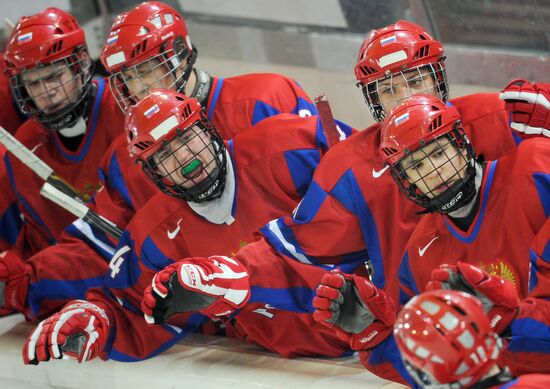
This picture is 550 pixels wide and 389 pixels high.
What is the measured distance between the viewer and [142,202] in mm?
4039

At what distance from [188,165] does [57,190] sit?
80cm

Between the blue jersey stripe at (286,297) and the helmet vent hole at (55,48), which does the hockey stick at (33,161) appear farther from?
the blue jersey stripe at (286,297)

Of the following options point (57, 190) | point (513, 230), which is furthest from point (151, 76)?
point (513, 230)

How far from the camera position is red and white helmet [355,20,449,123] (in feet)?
11.3

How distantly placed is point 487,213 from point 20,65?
77.6 inches

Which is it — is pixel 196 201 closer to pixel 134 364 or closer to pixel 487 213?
pixel 134 364

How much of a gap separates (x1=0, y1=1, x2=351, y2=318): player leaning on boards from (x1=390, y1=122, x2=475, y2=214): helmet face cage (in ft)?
3.74

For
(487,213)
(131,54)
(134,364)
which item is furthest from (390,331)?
(131,54)

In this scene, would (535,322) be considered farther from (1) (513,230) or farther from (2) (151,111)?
(2) (151,111)

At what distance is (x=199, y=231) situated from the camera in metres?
3.64

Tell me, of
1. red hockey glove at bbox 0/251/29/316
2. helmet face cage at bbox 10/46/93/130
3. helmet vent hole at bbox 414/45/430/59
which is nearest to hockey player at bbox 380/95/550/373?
helmet vent hole at bbox 414/45/430/59

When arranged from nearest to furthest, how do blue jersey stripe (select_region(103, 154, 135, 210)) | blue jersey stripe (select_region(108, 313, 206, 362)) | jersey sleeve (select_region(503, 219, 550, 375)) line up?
1. jersey sleeve (select_region(503, 219, 550, 375))
2. blue jersey stripe (select_region(108, 313, 206, 362))
3. blue jersey stripe (select_region(103, 154, 135, 210))

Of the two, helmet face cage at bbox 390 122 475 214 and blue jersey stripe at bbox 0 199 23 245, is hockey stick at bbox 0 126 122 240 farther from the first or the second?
helmet face cage at bbox 390 122 475 214

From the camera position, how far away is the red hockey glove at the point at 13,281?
4109 millimetres
